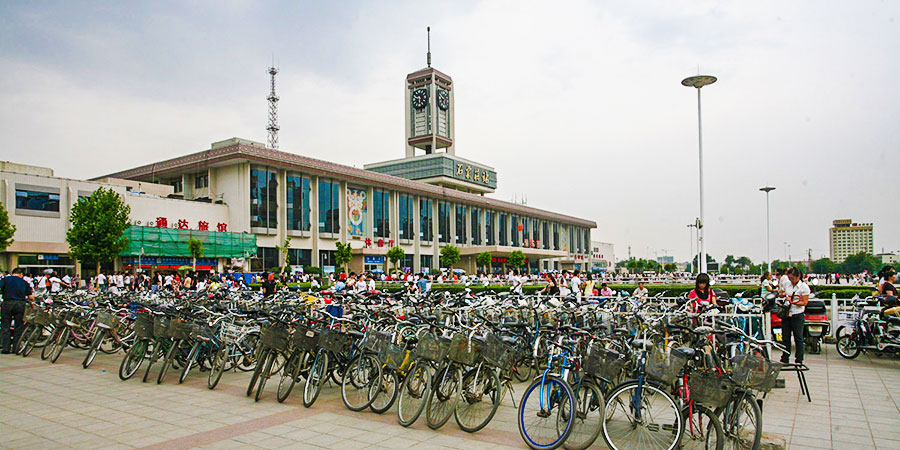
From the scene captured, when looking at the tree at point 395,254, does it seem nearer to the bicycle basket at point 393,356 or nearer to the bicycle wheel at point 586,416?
the bicycle basket at point 393,356

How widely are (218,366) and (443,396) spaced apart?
12.0ft

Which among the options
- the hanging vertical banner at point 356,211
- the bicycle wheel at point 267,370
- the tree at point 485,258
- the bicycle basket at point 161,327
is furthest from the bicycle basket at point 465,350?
the tree at point 485,258

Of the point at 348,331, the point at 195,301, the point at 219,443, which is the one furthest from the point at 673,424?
the point at 195,301

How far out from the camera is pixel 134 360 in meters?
8.45

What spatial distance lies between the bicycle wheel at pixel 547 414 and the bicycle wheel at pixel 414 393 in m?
1.06

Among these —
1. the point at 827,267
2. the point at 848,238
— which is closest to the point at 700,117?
the point at 848,238

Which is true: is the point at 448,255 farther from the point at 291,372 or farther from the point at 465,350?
the point at 465,350

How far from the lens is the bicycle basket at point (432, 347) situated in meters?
5.80

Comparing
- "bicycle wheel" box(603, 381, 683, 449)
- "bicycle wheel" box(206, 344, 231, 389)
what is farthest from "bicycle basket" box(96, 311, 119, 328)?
"bicycle wheel" box(603, 381, 683, 449)

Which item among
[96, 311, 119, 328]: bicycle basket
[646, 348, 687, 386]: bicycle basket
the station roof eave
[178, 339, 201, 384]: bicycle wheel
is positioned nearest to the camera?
[646, 348, 687, 386]: bicycle basket

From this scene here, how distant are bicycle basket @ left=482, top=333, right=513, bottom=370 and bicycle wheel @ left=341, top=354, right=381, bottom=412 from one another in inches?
52.4

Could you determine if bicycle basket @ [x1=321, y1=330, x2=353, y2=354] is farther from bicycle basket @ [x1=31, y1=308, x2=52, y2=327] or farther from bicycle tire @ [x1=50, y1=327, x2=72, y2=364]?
bicycle basket @ [x1=31, y1=308, x2=52, y2=327]

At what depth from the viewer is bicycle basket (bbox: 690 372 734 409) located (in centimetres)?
457

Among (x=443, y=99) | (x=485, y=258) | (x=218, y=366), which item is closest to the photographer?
(x=218, y=366)
